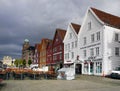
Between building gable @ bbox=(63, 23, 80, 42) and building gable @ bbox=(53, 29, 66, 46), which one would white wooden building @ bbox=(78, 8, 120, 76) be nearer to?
building gable @ bbox=(63, 23, 80, 42)

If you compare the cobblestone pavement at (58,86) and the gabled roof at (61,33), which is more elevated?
the gabled roof at (61,33)

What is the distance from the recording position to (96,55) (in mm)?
39219

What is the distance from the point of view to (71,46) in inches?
1981

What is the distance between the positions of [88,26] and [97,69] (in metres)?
9.34

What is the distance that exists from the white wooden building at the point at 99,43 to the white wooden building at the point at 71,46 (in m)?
3.32

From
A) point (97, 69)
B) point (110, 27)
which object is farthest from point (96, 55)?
point (110, 27)

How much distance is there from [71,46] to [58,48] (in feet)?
32.1

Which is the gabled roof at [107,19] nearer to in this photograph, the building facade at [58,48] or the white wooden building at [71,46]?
the white wooden building at [71,46]

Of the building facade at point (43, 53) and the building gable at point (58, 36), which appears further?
the building facade at point (43, 53)

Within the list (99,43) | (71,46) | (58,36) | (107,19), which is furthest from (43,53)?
(99,43)

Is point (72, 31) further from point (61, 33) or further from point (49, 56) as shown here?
point (49, 56)

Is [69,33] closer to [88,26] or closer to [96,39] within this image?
[88,26]

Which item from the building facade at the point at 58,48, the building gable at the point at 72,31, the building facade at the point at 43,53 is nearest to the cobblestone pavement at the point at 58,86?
the building gable at the point at 72,31

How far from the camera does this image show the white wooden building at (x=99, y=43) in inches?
1456
